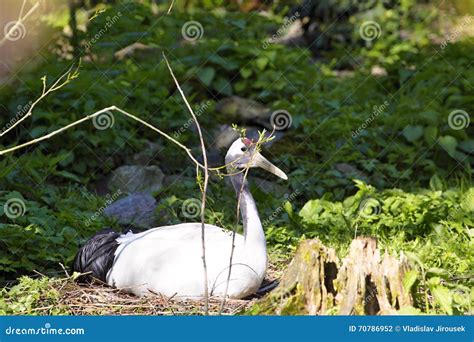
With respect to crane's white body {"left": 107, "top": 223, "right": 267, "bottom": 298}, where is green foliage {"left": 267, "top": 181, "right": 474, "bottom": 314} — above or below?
above

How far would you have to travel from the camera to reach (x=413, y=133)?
9484mm

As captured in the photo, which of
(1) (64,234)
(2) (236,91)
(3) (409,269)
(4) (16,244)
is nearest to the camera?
(3) (409,269)

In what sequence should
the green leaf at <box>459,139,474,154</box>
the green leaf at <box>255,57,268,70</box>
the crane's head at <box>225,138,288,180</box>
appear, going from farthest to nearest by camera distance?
1. the green leaf at <box>255,57,268,70</box>
2. the green leaf at <box>459,139,474,154</box>
3. the crane's head at <box>225,138,288,180</box>

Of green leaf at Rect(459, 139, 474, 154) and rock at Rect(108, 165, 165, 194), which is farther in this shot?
green leaf at Rect(459, 139, 474, 154)

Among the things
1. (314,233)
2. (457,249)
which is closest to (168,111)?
(314,233)

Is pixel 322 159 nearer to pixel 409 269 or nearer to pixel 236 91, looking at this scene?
pixel 236 91

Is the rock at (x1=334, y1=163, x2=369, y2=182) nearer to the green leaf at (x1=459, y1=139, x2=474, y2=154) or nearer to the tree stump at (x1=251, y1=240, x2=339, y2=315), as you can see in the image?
the green leaf at (x1=459, y1=139, x2=474, y2=154)

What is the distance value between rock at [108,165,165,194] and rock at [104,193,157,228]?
1.87 feet

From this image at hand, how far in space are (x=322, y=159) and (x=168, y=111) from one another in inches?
71.2

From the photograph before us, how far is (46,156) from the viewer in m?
9.09

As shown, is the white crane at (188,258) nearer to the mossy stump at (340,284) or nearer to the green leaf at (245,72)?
the mossy stump at (340,284)

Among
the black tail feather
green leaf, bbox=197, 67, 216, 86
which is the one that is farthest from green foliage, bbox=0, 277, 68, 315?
green leaf, bbox=197, 67, 216, 86

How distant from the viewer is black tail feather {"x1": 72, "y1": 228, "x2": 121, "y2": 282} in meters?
6.69

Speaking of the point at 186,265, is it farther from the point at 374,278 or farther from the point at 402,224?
the point at 402,224
